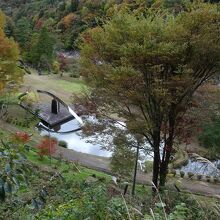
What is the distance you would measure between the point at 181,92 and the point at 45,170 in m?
7.42

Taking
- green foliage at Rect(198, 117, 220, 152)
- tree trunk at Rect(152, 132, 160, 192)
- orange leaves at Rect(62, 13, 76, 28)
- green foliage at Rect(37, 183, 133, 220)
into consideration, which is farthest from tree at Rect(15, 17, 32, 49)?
green foliage at Rect(37, 183, 133, 220)

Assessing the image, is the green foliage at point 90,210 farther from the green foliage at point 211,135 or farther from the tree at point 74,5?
the tree at point 74,5

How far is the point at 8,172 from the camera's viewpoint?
106 inches

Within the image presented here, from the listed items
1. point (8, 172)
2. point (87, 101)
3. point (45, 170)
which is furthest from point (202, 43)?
point (8, 172)

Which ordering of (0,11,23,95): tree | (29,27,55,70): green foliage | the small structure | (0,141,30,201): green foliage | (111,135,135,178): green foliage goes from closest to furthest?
1. (0,141,30,201): green foliage
2. (111,135,135,178): green foliage
3. (0,11,23,95): tree
4. the small structure
5. (29,27,55,70): green foliage

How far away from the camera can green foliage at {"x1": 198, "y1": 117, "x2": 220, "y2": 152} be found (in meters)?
23.2

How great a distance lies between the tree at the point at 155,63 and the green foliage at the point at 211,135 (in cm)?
837

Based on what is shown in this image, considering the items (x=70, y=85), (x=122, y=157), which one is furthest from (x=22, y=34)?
(x=122, y=157)

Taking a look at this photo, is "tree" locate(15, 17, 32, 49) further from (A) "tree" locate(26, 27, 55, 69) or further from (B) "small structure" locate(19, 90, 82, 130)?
(B) "small structure" locate(19, 90, 82, 130)

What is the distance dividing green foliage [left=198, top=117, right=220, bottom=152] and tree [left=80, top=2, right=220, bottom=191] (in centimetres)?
837

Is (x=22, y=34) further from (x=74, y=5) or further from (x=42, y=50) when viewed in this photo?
(x=74, y=5)

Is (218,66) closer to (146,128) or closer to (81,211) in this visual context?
(146,128)

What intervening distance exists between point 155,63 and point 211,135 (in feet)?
37.2

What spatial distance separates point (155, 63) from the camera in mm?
13641
